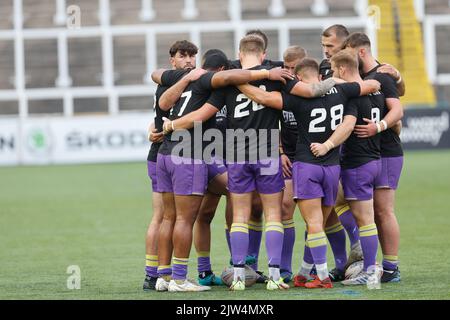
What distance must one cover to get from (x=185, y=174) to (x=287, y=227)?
124 cm

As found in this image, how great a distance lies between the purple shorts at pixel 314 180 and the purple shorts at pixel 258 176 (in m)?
0.15

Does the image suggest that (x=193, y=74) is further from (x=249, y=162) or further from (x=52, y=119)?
(x=52, y=119)

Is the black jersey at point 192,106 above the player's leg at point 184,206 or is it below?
above

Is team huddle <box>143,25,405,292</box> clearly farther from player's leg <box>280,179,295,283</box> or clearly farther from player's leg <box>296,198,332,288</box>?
player's leg <box>280,179,295,283</box>

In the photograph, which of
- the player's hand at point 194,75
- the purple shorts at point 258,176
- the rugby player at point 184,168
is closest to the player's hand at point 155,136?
the rugby player at point 184,168

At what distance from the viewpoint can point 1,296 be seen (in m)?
8.34

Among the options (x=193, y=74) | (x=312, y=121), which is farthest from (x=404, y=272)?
(x=193, y=74)

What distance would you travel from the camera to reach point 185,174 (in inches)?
334

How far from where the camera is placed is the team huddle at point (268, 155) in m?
8.47

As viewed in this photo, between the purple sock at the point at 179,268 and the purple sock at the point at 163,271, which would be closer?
the purple sock at the point at 179,268

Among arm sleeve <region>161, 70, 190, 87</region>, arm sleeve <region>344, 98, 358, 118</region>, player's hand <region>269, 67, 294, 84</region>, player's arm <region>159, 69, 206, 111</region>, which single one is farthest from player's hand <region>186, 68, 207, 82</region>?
arm sleeve <region>344, 98, 358, 118</region>

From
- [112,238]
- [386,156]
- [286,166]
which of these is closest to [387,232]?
[386,156]

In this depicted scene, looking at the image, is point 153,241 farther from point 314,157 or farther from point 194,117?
point 314,157

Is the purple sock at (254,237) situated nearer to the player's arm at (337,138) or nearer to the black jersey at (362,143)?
the black jersey at (362,143)
